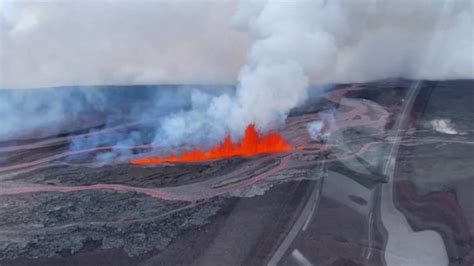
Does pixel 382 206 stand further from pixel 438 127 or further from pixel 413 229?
pixel 438 127

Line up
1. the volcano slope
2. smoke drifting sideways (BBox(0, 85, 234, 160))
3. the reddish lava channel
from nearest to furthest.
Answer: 1. the volcano slope
2. the reddish lava channel
3. smoke drifting sideways (BBox(0, 85, 234, 160))

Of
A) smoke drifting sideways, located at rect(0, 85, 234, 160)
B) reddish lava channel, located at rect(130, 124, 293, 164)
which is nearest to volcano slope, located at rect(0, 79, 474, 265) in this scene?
reddish lava channel, located at rect(130, 124, 293, 164)

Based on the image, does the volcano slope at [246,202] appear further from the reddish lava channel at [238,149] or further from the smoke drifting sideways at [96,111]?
the smoke drifting sideways at [96,111]

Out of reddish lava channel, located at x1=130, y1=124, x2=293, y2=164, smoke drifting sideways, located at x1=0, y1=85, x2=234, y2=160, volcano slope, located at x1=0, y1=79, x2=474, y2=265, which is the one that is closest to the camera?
volcano slope, located at x1=0, y1=79, x2=474, y2=265

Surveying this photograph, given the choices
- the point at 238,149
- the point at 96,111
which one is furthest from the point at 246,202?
the point at 96,111

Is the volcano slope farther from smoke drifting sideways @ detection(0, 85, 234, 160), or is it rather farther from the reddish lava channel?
smoke drifting sideways @ detection(0, 85, 234, 160)

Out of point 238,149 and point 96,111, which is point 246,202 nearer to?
point 238,149
